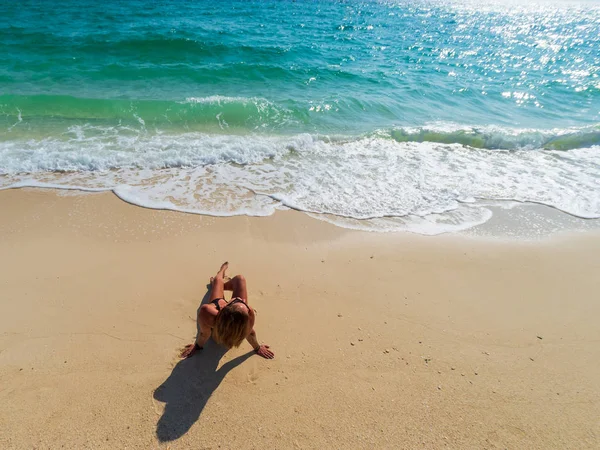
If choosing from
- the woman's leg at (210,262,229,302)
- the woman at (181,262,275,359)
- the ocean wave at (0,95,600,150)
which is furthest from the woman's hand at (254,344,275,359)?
the ocean wave at (0,95,600,150)

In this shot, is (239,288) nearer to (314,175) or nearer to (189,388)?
(189,388)

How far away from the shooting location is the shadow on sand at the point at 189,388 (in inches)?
111

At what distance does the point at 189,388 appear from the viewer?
122 inches

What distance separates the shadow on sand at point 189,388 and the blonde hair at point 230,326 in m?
0.41

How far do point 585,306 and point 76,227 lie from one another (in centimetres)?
739

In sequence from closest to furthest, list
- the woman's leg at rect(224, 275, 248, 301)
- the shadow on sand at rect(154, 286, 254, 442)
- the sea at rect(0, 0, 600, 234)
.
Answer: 1. the shadow on sand at rect(154, 286, 254, 442)
2. the woman's leg at rect(224, 275, 248, 301)
3. the sea at rect(0, 0, 600, 234)

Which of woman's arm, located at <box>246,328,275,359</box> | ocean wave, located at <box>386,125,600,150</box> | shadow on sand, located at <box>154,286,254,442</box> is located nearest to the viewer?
shadow on sand, located at <box>154,286,254,442</box>

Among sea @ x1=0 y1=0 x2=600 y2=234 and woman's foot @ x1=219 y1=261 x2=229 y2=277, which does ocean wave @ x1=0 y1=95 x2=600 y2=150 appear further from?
woman's foot @ x1=219 y1=261 x2=229 y2=277

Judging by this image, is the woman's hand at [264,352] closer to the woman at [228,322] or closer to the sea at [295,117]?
the woman at [228,322]

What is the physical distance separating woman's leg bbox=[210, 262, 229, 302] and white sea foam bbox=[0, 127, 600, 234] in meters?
1.76

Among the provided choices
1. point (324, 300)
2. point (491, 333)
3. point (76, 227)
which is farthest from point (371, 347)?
point (76, 227)

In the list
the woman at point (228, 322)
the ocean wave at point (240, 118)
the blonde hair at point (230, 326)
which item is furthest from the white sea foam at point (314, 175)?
the blonde hair at point (230, 326)

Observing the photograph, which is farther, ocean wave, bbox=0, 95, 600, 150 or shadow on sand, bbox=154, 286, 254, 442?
ocean wave, bbox=0, 95, 600, 150

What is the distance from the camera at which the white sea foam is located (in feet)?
19.8
